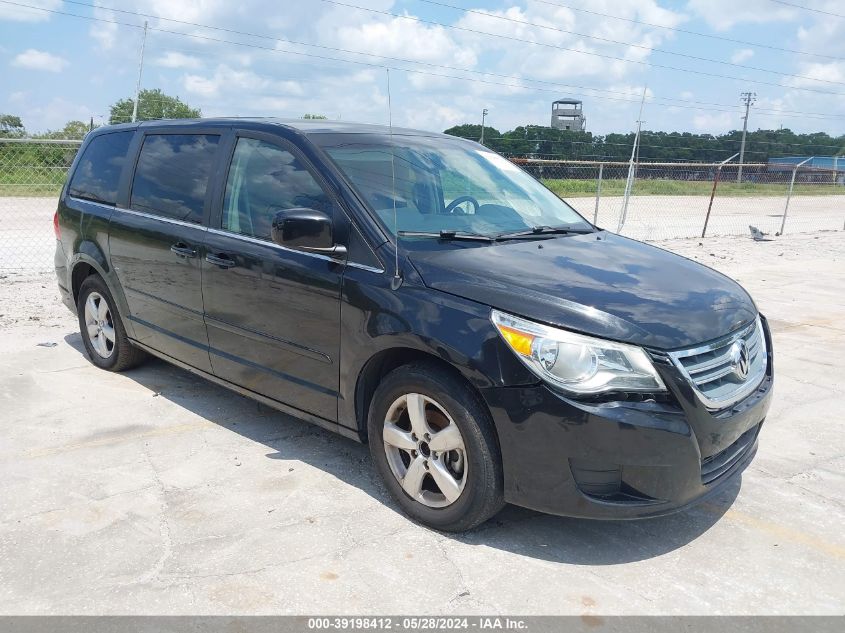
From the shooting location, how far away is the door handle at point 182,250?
174 inches

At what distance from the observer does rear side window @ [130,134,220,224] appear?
449cm

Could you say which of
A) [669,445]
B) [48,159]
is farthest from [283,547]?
[48,159]

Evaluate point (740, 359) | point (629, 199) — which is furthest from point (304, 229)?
point (629, 199)

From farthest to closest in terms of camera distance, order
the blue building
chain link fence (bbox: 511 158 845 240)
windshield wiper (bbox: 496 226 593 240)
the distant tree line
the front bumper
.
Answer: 1. the blue building
2. the distant tree line
3. chain link fence (bbox: 511 158 845 240)
4. windshield wiper (bbox: 496 226 593 240)
5. the front bumper

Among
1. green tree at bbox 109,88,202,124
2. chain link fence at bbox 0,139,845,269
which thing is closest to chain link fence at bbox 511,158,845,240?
chain link fence at bbox 0,139,845,269

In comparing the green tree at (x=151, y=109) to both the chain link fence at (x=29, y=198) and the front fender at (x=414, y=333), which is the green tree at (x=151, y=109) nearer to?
the chain link fence at (x=29, y=198)

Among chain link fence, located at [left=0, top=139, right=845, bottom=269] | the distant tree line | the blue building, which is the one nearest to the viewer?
chain link fence, located at [left=0, top=139, right=845, bottom=269]

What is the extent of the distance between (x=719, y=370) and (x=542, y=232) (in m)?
1.32

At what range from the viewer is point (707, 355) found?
315cm

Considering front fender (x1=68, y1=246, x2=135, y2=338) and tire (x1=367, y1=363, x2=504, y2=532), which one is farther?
front fender (x1=68, y1=246, x2=135, y2=338)

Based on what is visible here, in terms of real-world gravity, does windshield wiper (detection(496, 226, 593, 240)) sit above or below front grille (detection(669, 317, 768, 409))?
above

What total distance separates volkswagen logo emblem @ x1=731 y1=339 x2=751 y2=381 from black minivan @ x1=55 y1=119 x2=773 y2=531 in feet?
0.05

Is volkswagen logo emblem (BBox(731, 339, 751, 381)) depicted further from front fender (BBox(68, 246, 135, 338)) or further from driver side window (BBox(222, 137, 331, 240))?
front fender (BBox(68, 246, 135, 338))

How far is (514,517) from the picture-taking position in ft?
11.8
